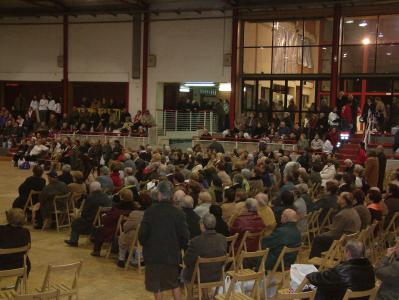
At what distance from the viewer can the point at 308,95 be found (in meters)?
22.5

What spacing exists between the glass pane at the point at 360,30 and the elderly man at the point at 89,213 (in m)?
15.5

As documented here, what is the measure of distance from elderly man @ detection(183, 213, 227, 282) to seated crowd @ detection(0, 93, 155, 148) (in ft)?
54.0

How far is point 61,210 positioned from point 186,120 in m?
15.0

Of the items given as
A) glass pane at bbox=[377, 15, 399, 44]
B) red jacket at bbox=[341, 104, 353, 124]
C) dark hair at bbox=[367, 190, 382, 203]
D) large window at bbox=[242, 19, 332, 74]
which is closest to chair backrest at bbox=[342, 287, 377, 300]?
dark hair at bbox=[367, 190, 382, 203]

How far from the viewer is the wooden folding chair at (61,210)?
9312 mm

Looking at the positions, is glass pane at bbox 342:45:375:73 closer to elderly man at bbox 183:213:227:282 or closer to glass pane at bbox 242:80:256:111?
glass pane at bbox 242:80:256:111

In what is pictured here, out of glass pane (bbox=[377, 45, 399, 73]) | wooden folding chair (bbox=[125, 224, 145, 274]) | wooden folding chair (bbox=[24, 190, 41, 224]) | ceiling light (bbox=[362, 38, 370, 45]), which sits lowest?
wooden folding chair (bbox=[125, 224, 145, 274])

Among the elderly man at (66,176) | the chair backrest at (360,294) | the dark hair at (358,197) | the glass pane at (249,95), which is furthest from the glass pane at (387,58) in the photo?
the chair backrest at (360,294)

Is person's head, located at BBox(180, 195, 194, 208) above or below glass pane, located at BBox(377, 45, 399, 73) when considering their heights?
below

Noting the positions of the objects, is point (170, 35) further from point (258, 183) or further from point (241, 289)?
point (241, 289)

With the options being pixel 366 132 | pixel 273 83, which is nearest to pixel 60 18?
pixel 273 83

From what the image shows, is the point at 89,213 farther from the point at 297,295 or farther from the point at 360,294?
the point at 360,294

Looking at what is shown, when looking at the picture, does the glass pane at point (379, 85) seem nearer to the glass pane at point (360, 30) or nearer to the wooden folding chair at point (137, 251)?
the glass pane at point (360, 30)

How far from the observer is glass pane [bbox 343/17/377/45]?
2078cm
